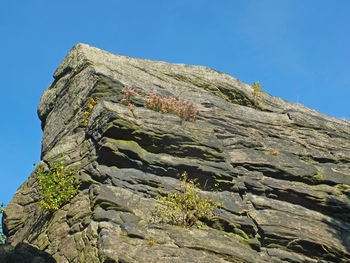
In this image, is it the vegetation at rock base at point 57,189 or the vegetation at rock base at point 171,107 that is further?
the vegetation at rock base at point 171,107

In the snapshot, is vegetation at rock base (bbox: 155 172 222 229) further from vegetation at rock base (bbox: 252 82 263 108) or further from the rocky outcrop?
vegetation at rock base (bbox: 252 82 263 108)

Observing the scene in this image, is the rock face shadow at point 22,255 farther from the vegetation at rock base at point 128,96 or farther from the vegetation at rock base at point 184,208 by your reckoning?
the vegetation at rock base at point 128,96

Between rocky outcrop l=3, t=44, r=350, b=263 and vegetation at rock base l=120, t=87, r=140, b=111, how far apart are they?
0.29 m

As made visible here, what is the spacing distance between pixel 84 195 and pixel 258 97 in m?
13.3

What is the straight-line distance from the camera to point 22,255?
28.8 ft

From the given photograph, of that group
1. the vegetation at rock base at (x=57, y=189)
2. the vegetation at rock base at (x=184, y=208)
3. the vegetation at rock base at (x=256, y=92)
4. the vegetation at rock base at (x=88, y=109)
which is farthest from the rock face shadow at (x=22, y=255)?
the vegetation at rock base at (x=256, y=92)

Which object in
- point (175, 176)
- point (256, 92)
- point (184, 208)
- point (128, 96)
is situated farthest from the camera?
point (256, 92)

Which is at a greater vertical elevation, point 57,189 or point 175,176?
point 175,176

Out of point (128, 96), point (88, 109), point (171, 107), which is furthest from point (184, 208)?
point (88, 109)

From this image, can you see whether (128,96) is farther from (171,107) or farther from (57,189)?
(57,189)

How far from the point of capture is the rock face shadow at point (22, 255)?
27.9ft

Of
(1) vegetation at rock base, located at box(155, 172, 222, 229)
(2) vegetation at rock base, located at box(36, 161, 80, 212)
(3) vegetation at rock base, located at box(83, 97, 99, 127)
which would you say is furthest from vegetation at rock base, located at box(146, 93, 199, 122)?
(2) vegetation at rock base, located at box(36, 161, 80, 212)

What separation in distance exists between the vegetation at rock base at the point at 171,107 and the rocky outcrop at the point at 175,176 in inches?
20.6

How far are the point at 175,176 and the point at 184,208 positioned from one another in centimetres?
191
